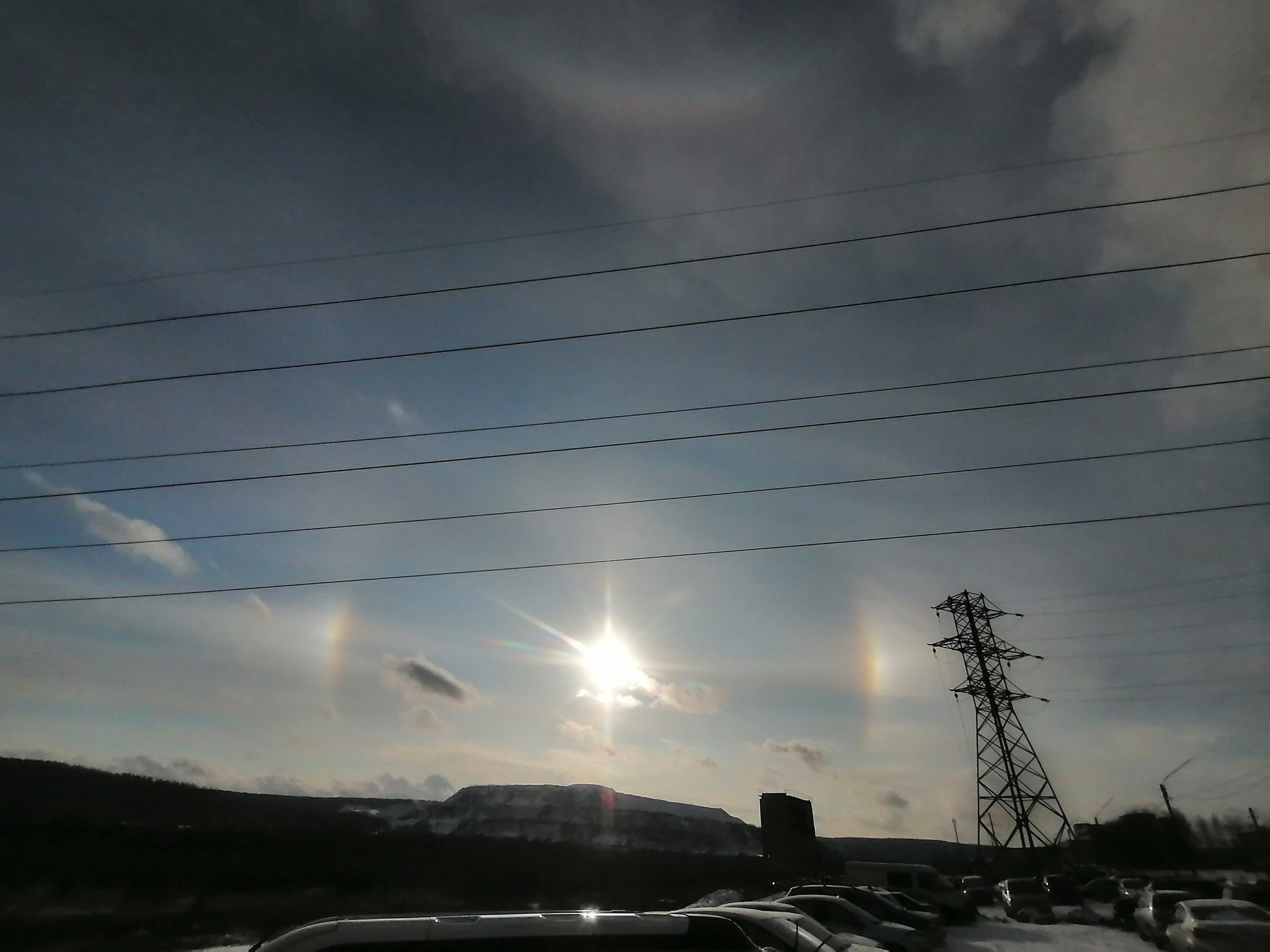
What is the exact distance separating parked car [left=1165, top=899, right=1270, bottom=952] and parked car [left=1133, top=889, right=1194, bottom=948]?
15.2 feet

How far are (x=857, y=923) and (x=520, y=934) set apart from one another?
14638 millimetres

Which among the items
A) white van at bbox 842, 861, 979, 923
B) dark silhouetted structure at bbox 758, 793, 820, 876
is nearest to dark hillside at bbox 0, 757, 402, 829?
dark silhouetted structure at bbox 758, 793, 820, 876

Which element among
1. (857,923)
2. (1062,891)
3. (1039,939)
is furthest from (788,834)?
(857,923)

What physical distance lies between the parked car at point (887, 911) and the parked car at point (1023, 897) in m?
12.0

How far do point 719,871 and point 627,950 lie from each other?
58278 mm

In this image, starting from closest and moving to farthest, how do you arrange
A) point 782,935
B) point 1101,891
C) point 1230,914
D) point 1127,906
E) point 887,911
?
point 782,935, point 1230,914, point 887,911, point 1127,906, point 1101,891

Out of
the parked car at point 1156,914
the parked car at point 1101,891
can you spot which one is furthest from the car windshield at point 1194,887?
the parked car at point 1101,891

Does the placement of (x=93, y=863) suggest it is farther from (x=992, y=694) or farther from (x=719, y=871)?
(x=992, y=694)

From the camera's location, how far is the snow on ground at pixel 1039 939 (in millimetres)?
19327

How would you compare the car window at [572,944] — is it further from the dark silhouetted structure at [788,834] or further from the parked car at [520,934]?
the dark silhouetted structure at [788,834]

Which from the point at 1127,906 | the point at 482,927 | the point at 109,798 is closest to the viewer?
the point at 482,927

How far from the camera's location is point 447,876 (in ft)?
137

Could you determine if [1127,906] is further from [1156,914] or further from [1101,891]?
[1101,891]

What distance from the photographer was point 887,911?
66.2 feet
